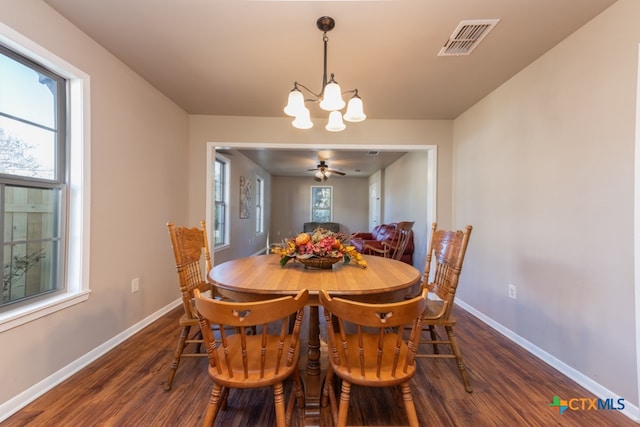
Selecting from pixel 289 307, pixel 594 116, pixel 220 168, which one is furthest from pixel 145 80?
pixel 594 116

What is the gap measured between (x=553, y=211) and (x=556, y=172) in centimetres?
29

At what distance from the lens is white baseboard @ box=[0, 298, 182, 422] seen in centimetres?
159

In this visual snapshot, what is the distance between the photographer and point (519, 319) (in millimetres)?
2502

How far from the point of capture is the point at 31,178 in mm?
1788

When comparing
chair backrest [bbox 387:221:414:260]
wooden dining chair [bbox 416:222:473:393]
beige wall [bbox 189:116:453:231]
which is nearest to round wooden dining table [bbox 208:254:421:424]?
wooden dining chair [bbox 416:222:473:393]

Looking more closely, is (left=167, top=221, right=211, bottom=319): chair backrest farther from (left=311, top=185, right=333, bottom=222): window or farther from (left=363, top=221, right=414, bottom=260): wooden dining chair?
(left=311, top=185, right=333, bottom=222): window

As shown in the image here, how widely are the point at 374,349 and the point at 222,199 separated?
4.29 meters

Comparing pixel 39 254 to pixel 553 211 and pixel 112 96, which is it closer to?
pixel 112 96

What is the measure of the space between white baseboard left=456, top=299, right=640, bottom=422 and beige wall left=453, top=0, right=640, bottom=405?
33 millimetres

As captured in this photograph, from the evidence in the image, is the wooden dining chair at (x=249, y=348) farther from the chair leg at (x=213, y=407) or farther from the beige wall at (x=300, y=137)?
the beige wall at (x=300, y=137)

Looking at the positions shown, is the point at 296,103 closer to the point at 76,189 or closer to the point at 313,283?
the point at 313,283

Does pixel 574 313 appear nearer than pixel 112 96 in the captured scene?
Yes

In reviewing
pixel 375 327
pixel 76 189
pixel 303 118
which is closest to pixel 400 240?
pixel 303 118

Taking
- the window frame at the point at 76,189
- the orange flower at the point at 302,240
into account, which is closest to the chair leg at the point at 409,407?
the orange flower at the point at 302,240
